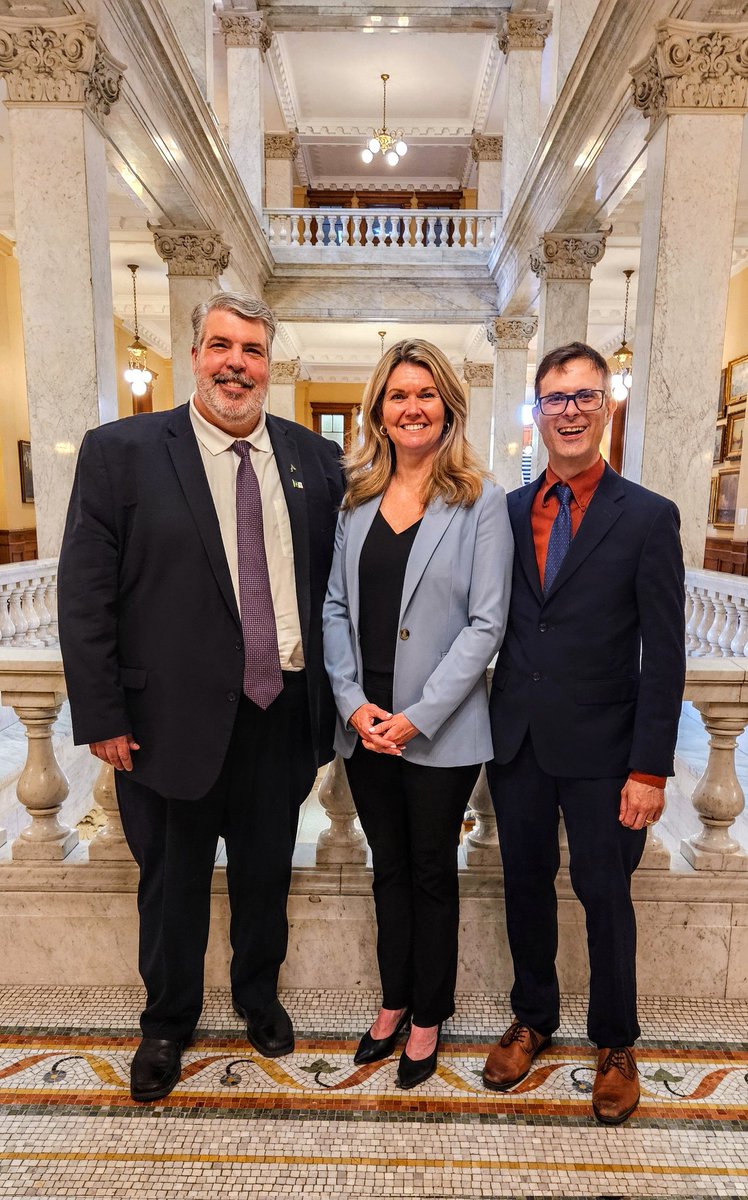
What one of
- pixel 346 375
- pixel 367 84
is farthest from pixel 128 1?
pixel 346 375

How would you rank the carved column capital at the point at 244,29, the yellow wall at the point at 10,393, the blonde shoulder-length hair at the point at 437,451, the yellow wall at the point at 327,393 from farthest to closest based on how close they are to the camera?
1. the yellow wall at the point at 327,393
2. the yellow wall at the point at 10,393
3. the carved column capital at the point at 244,29
4. the blonde shoulder-length hair at the point at 437,451

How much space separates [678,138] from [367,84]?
10961 mm

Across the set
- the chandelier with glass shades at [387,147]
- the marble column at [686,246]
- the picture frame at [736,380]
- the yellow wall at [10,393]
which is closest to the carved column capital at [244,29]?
the chandelier with glass shades at [387,147]

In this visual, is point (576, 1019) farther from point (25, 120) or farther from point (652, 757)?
point (25, 120)

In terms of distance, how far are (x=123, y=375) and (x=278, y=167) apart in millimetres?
5428

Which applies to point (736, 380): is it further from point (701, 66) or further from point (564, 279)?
point (701, 66)

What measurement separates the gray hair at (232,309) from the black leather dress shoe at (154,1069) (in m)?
1.97

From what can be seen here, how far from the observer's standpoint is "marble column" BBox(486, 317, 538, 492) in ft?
42.4

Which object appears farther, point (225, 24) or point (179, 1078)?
point (225, 24)

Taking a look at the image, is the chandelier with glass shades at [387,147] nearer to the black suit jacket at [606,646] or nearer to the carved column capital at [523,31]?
the carved column capital at [523,31]

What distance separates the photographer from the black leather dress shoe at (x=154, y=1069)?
2.05 metres

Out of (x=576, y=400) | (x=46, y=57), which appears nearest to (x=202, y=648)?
(x=576, y=400)

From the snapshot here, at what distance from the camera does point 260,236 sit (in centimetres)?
1193

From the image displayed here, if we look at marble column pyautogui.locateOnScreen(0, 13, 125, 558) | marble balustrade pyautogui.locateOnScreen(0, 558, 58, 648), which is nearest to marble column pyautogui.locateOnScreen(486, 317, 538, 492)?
marble column pyautogui.locateOnScreen(0, 13, 125, 558)
